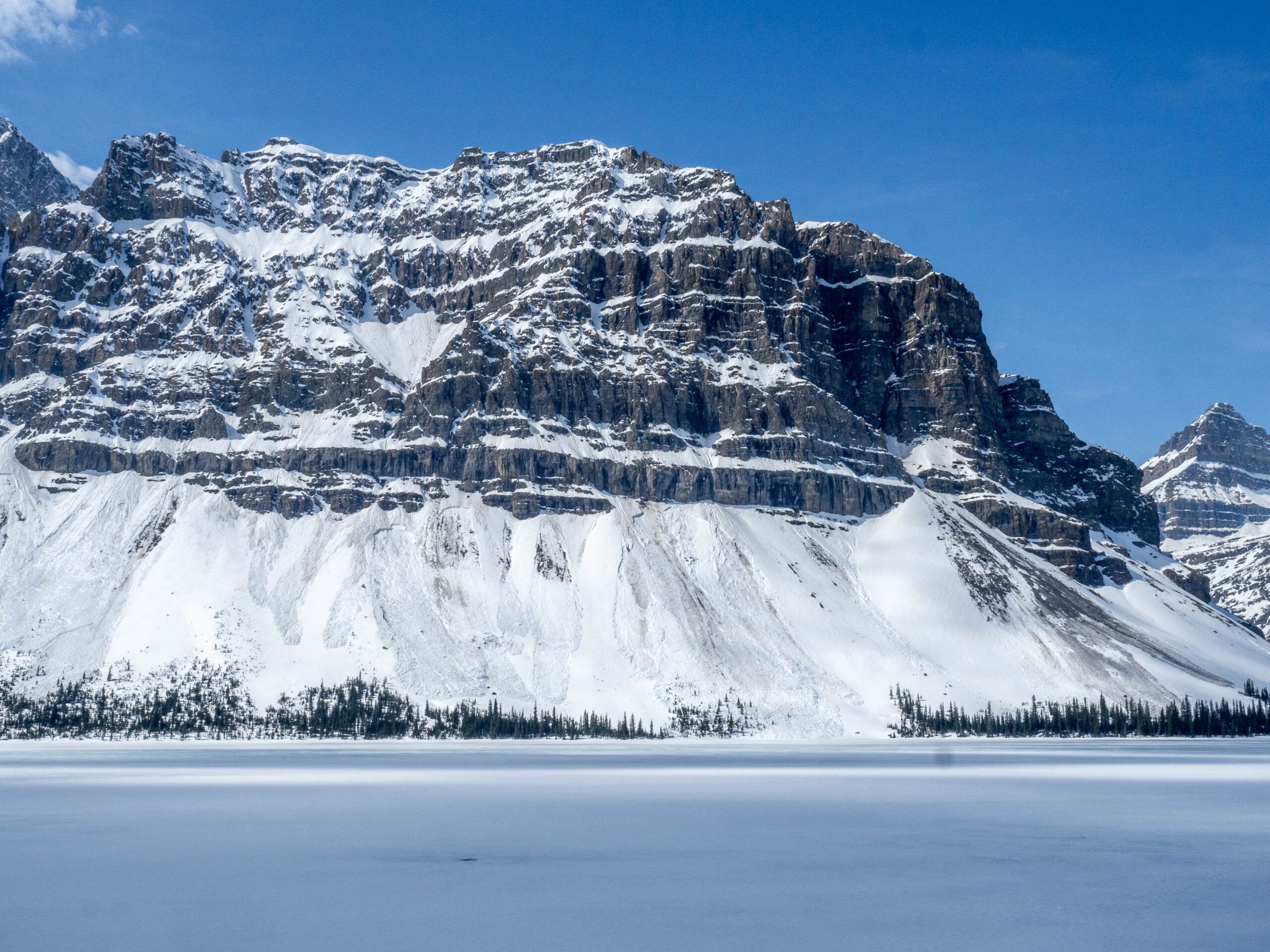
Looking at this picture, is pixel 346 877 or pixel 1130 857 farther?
pixel 1130 857

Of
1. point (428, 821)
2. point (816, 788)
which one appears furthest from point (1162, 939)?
point (816, 788)

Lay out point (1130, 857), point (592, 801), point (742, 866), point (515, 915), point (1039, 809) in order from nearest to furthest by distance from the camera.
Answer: point (515, 915)
point (742, 866)
point (1130, 857)
point (1039, 809)
point (592, 801)

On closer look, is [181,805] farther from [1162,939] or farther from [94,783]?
[1162,939]

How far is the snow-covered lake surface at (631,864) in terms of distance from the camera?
106 feet

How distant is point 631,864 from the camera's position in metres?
44.9

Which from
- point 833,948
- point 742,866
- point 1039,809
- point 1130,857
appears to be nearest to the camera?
point 833,948

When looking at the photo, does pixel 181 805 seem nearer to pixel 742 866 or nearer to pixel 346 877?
pixel 346 877

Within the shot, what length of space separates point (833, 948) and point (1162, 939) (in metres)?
9.18

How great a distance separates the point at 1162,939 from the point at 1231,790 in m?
63.9

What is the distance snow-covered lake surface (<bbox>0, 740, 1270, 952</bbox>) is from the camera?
3222 cm

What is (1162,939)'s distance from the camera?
31.6m

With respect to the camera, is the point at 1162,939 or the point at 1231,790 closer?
the point at 1162,939

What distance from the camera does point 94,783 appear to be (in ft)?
301

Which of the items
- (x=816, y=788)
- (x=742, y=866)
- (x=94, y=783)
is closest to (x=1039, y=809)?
(x=816, y=788)
